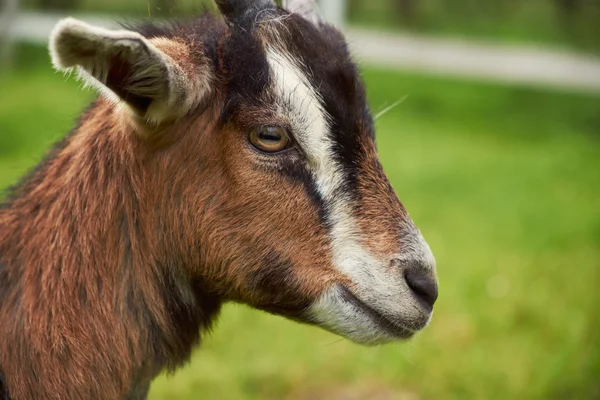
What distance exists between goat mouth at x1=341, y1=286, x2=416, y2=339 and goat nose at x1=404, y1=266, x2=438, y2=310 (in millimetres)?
141

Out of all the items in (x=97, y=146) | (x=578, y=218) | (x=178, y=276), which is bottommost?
(x=578, y=218)

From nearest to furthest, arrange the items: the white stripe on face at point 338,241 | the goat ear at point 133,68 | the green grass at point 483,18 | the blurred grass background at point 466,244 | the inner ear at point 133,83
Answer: the goat ear at point 133,68, the inner ear at point 133,83, the white stripe on face at point 338,241, the blurred grass background at point 466,244, the green grass at point 483,18

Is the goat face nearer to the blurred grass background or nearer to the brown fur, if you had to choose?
the brown fur

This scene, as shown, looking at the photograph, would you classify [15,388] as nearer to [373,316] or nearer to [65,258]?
[65,258]

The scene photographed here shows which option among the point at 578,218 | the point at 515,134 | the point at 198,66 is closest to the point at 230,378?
the point at 198,66

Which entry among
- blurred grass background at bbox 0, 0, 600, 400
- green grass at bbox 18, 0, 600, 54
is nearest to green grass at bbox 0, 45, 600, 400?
blurred grass background at bbox 0, 0, 600, 400

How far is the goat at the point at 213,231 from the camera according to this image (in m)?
3.06

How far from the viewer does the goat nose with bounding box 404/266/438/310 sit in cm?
306

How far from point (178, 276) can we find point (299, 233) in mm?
529

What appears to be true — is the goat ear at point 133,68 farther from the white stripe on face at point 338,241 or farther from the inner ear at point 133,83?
the white stripe on face at point 338,241

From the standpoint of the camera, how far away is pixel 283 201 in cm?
309

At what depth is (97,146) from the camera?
3256mm

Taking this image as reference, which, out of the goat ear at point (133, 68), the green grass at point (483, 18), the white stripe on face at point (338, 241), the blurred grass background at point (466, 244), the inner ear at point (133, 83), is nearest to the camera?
the goat ear at point (133, 68)

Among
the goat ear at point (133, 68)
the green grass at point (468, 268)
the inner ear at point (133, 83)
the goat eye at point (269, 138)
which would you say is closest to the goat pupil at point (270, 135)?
the goat eye at point (269, 138)
